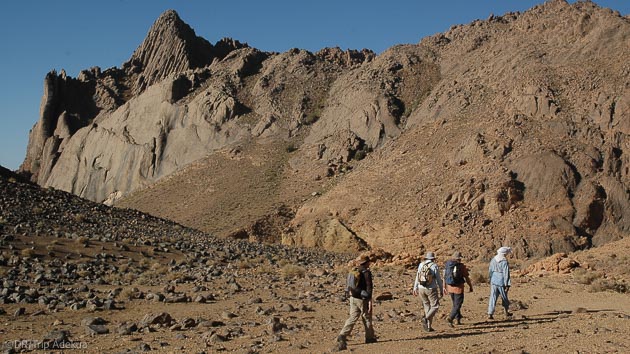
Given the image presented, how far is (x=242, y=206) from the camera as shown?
45000 millimetres

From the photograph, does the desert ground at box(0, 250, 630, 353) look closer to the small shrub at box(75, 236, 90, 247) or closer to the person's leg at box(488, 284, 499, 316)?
the person's leg at box(488, 284, 499, 316)

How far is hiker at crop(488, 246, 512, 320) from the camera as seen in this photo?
1317cm

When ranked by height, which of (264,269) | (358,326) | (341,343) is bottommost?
(341,343)

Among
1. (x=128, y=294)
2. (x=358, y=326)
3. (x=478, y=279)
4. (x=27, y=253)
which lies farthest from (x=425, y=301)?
(x=27, y=253)

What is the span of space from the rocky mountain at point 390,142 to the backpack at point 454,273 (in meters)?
16.9

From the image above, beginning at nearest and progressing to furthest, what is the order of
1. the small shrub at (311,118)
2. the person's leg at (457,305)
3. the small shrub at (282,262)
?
the person's leg at (457,305) < the small shrub at (282,262) < the small shrub at (311,118)

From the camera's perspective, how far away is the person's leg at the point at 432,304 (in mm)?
11727

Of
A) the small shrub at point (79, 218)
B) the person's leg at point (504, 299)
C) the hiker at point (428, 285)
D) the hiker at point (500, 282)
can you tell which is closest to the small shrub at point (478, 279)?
the hiker at point (500, 282)

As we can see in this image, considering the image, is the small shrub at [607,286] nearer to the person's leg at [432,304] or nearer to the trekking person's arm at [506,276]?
the trekking person's arm at [506,276]

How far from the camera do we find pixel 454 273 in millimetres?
12734

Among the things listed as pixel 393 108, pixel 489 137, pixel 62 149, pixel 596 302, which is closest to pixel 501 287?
pixel 596 302

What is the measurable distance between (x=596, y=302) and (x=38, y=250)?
17501 mm

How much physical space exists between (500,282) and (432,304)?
7.36 ft

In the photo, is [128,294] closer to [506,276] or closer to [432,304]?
[432,304]
